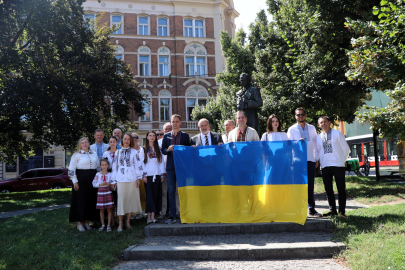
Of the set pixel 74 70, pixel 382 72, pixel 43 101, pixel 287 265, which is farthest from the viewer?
pixel 74 70

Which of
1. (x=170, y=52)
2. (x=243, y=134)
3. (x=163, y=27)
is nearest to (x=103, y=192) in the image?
(x=243, y=134)

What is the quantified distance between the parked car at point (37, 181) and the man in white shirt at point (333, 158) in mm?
23126

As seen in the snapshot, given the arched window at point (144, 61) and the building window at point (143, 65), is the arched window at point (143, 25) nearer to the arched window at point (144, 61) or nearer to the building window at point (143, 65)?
the arched window at point (144, 61)

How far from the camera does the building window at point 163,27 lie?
121 ft

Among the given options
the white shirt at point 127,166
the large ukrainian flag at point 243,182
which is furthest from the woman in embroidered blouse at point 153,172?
the large ukrainian flag at point 243,182

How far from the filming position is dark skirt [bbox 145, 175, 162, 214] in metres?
7.58

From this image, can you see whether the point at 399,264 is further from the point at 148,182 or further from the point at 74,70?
the point at 74,70

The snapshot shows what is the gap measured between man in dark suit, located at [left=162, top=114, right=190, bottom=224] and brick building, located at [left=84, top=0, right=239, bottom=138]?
2907 cm

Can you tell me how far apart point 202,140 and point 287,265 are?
346 cm

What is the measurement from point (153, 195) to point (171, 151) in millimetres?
1142

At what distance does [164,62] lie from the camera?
1470 inches

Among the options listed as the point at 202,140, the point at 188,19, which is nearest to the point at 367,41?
the point at 202,140

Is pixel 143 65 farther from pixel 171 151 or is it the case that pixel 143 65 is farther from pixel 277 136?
pixel 277 136

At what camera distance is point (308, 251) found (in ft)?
17.7
